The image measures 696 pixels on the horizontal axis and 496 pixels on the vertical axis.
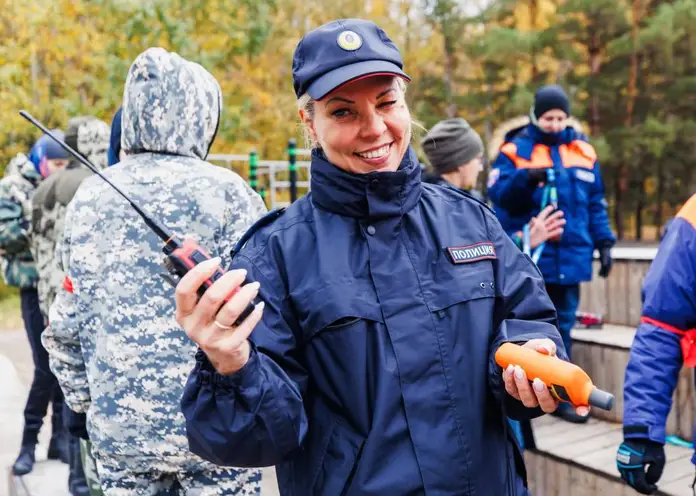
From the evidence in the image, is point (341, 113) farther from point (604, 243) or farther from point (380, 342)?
point (604, 243)

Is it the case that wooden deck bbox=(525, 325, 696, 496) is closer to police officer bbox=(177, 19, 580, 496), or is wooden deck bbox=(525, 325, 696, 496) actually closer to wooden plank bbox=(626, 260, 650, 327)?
wooden plank bbox=(626, 260, 650, 327)

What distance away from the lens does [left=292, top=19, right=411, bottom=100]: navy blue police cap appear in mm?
1580

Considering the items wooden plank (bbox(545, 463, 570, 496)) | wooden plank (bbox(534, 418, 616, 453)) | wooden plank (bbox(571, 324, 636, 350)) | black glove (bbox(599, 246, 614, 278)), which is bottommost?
wooden plank (bbox(545, 463, 570, 496))

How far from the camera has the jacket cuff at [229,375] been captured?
4.44ft

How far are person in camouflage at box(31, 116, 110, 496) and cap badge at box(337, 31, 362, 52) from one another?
3.25m

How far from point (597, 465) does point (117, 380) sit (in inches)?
112

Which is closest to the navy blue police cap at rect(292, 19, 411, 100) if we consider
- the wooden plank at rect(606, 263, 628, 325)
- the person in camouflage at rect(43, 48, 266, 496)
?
the person in camouflage at rect(43, 48, 266, 496)

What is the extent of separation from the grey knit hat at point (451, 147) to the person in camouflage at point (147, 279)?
2.15m

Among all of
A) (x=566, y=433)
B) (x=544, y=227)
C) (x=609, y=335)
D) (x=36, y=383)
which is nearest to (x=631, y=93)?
(x=609, y=335)

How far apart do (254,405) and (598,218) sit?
168 inches

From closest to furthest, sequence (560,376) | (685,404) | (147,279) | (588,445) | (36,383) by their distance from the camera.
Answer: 1. (560,376)
2. (147,279)
3. (685,404)
4. (588,445)
5. (36,383)

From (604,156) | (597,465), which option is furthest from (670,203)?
(597,465)

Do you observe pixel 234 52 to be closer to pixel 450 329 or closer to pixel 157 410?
pixel 157 410

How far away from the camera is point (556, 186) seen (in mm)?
4898
